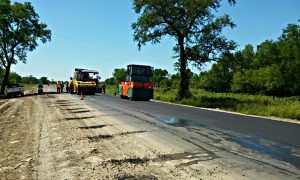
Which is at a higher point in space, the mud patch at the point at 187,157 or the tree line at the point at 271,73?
the tree line at the point at 271,73

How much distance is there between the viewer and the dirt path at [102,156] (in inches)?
254

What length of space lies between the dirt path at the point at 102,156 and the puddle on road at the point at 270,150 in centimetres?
141

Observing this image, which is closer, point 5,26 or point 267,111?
point 267,111

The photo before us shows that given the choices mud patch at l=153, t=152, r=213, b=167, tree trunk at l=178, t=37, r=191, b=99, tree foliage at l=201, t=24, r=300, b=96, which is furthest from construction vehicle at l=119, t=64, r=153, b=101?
mud patch at l=153, t=152, r=213, b=167

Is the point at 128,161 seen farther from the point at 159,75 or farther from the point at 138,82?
the point at 159,75

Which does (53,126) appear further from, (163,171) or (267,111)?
(267,111)

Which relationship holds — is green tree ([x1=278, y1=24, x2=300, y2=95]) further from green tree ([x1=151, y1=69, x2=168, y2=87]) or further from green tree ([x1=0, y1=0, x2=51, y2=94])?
green tree ([x1=151, y1=69, x2=168, y2=87])

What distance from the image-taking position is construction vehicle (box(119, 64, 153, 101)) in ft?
104

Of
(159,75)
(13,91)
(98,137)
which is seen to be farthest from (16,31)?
(159,75)

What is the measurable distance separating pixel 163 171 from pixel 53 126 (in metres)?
7.82

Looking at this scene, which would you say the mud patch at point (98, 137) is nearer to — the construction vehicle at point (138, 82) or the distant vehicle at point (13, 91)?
the construction vehicle at point (138, 82)

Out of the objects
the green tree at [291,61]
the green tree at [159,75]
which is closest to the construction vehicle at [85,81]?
the green tree at [291,61]

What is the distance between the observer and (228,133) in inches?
445

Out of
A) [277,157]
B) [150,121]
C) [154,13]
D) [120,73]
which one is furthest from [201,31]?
[120,73]
